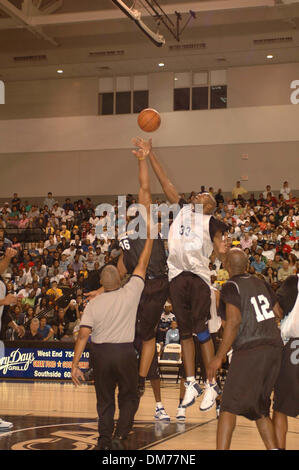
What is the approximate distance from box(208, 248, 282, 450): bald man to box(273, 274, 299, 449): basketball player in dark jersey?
19 cm

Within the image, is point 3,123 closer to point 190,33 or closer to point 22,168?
point 22,168

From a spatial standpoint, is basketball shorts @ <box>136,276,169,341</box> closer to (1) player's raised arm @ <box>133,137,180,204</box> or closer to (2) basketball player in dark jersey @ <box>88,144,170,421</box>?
(2) basketball player in dark jersey @ <box>88,144,170,421</box>

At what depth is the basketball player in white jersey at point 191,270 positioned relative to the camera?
331 inches

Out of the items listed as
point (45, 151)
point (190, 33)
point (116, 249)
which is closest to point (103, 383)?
point (116, 249)

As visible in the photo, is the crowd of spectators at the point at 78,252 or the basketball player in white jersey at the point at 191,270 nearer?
the basketball player in white jersey at the point at 191,270

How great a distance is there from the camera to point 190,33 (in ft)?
94.9

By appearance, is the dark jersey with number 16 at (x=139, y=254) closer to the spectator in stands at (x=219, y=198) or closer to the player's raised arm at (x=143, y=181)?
the player's raised arm at (x=143, y=181)

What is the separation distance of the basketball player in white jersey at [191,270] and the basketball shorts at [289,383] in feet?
6.07

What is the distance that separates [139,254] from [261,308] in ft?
8.62

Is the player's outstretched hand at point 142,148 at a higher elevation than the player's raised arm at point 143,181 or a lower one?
higher

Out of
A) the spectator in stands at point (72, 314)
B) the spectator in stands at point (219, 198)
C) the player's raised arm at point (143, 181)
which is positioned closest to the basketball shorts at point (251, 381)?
the player's raised arm at point (143, 181)

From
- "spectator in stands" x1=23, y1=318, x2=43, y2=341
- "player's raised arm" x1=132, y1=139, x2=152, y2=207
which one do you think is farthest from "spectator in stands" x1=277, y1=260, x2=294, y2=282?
"player's raised arm" x1=132, y1=139, x2=152, y2=207

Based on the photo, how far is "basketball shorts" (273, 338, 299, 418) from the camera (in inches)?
259

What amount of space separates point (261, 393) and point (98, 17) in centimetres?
2291
